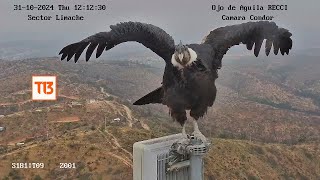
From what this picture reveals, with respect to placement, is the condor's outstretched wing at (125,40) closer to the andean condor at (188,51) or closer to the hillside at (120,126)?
the andean condor at (188,51)

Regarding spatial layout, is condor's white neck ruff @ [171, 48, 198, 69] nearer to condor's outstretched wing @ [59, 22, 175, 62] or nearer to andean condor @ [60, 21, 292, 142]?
andean condor @ [60, 21, 292, 142]

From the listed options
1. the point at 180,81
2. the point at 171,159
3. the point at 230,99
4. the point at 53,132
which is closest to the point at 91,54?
the point at 180,81

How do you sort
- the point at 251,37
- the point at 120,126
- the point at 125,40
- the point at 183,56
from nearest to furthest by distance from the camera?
the point at 183,56, the point at 125,40, the point at 251,37, the point at 120,126

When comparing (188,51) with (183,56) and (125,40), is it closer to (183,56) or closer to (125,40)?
(183,56)

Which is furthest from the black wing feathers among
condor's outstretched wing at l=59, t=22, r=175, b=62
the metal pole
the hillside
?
the hillside

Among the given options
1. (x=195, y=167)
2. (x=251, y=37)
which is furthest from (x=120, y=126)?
(x=195, y=167)

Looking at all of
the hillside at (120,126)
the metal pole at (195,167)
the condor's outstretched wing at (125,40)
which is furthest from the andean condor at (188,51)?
the hillside at (120,126)

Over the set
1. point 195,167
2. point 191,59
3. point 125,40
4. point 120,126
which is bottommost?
point 120,126

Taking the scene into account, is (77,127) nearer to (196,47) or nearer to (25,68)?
(25,68)
